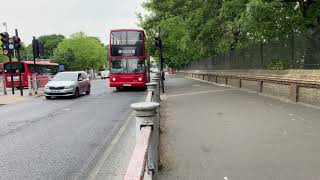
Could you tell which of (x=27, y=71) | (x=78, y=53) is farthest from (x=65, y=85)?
(x=78, y=53)

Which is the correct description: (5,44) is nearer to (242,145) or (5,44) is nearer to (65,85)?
(65,85)

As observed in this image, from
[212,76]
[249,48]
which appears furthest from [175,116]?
[212,76]

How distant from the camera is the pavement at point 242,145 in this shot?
20.0 ft

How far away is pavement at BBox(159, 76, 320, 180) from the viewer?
6.09 meters

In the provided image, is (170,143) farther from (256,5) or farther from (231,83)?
(231,83)

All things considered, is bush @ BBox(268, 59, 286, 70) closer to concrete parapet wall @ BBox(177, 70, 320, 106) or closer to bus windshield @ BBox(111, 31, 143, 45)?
concrete parapet wall @ BBox(177, 70, 320, 106)

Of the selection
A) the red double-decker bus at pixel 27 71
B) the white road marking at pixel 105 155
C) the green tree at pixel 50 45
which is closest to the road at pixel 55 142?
the white road marking at pixel 105 155

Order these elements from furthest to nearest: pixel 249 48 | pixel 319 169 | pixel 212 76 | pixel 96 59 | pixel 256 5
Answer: pixel 96 59 < pixel 212 76 < pixel 249 48 < pixel 256 5 < pixel 319 169

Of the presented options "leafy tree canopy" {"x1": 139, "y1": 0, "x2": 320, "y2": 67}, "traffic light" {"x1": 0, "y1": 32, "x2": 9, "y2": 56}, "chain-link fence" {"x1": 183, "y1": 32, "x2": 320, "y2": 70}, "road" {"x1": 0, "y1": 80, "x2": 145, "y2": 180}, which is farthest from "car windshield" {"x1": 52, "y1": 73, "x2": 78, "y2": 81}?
"chain-link fence" {"x1": 183, "y1": 32, "x2": 320, "y2": 70}

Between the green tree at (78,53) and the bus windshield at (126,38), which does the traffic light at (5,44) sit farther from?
the green tree at (78,53)

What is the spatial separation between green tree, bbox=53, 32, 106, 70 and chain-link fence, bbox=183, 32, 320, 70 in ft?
185

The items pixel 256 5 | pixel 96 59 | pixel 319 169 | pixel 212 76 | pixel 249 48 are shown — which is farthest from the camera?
pixel 96 59

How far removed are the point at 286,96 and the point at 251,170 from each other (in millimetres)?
10789

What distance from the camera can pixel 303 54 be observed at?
15648mm
